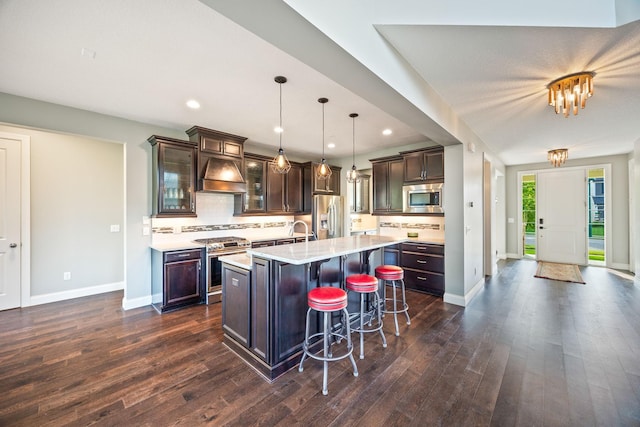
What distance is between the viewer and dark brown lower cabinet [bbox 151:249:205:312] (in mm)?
3648

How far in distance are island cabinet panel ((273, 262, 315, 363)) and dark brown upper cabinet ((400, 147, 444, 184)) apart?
3005 mm

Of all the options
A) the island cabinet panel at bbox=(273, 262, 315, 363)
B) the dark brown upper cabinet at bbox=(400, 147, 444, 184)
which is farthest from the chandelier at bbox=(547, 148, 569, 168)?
the island cabinet panel at bbox=(273, 262, 315, 363)

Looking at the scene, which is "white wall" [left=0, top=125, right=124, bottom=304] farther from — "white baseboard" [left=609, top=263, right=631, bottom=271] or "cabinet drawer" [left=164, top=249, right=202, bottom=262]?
"white baseboard" [left=609, top=263, right=631, bottom=271]

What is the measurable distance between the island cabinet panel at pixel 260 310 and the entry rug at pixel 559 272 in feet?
18.9

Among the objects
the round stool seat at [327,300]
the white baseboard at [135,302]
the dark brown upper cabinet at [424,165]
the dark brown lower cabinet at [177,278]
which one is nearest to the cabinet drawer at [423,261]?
the dark brown upper cabinet at [424,165]

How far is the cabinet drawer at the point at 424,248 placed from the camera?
4246mm

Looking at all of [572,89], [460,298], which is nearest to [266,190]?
[460,298]

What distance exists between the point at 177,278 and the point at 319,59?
11.2ft

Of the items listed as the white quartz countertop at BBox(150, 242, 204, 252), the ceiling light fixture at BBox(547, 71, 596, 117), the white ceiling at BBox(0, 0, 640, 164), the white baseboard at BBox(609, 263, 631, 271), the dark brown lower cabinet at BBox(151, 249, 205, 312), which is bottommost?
the white baseboard at BBox(609, 263, 631, 271)

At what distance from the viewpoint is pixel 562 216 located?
22.0 feet

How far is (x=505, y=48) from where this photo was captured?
2.09 meters

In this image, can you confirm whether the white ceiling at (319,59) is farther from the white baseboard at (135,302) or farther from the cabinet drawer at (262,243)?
the white baseboard at (135,302)

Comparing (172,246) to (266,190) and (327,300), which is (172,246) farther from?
(327,300)

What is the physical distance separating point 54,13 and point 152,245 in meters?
2.94
